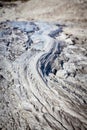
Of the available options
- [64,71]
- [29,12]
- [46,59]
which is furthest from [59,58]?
[29,12]

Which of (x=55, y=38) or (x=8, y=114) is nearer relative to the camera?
(x=8, y=114)

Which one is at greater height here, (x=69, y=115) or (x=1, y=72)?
(x=1, y=72)

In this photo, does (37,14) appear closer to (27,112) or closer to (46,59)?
(46,59)

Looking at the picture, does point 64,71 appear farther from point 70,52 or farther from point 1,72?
point 1,72

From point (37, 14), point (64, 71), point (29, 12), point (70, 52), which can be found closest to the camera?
point (64, 71)

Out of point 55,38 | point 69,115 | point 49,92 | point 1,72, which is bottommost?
point 69,115

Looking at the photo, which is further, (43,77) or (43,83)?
(43,77)

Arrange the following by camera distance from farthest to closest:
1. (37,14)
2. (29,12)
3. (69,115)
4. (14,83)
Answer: (29,12) → (37,14) → (14,83) → (69,115)
